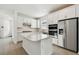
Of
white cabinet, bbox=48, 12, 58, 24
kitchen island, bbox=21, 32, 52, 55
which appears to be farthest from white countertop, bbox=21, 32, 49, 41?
white cabinet, bbox=48, 12, 58, 24

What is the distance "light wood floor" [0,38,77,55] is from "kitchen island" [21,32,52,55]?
0.11m

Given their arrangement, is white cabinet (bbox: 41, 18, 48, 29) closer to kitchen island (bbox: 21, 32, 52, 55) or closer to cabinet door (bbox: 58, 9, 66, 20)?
kitchen island (bbox: 21, 32, 52, 55)

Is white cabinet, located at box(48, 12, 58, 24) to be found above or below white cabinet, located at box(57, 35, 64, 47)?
above

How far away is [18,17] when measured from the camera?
6.40 ft

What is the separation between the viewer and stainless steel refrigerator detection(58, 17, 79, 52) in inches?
82.1

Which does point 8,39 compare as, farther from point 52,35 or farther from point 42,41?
point 52,35

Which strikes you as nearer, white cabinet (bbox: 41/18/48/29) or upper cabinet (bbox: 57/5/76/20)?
white cabinet (bbox: 41/18/48/29)

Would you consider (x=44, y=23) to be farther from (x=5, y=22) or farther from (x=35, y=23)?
(x=5, y=22)

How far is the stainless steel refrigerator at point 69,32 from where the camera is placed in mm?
2086

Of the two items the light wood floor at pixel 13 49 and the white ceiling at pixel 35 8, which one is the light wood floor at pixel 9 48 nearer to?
the light wood floor at pixel 13 49

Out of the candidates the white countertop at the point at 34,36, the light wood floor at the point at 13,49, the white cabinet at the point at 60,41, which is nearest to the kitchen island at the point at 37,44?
the white countertop at the point at 34,36

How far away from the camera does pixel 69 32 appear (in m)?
2.18
